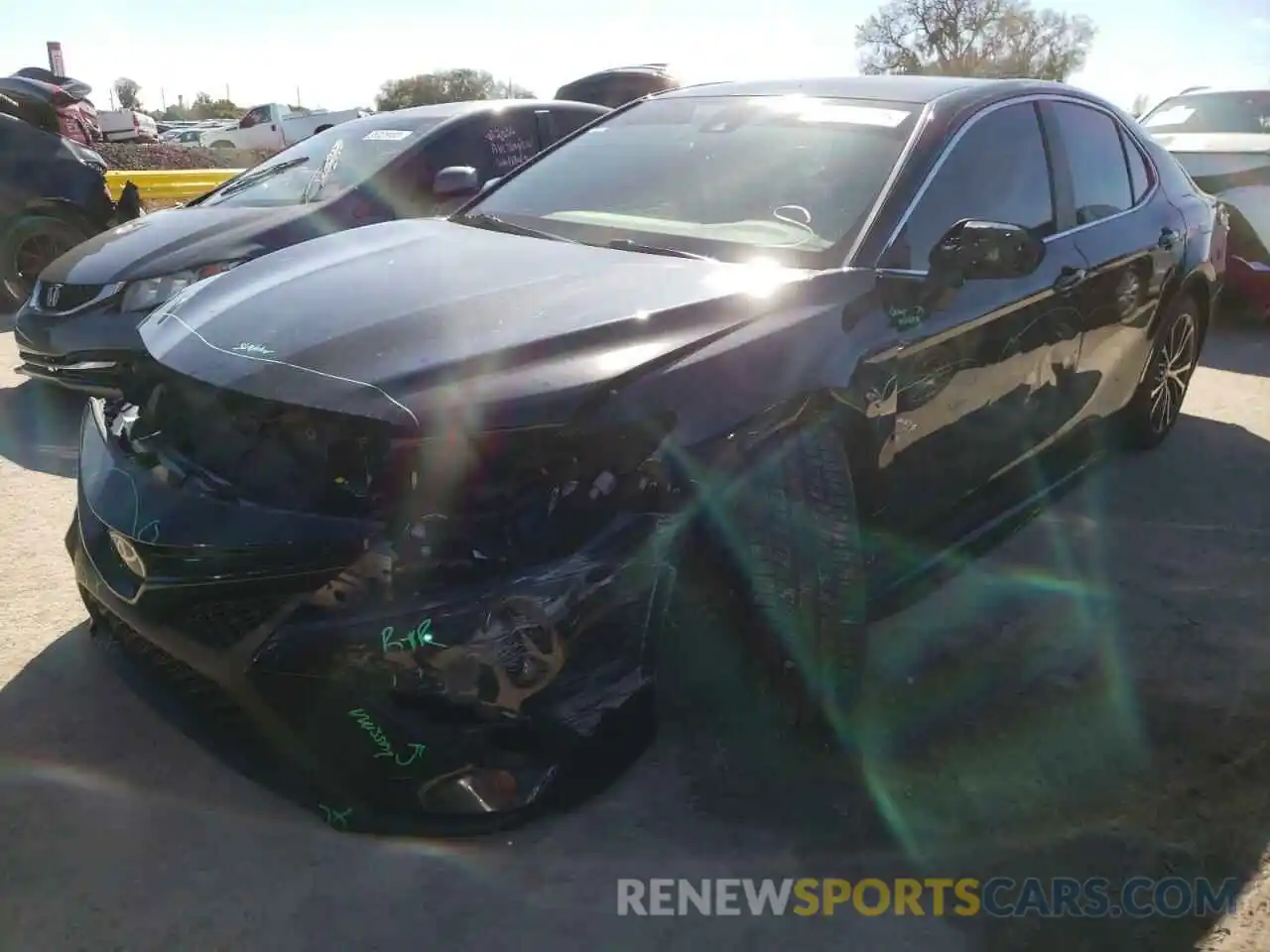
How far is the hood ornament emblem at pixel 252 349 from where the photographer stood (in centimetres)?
232

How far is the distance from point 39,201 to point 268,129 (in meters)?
27.2

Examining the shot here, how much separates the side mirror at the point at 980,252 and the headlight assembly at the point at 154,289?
3.35 metres

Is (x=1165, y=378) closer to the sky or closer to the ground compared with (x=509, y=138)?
closer to the ground

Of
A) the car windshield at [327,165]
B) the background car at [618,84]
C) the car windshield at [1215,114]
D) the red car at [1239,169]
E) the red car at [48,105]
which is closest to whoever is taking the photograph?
the car windshield at [327,165]

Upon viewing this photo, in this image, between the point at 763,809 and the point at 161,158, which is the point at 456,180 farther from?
the point at 161,158

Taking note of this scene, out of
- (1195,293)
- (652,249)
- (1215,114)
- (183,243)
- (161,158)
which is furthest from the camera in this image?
(161,158)

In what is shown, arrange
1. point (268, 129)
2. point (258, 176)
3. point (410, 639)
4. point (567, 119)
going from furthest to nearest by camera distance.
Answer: point (268, 129) → point (567, 119) → point (258, 176) → point (410, 639)

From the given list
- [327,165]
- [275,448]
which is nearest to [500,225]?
[275,448]

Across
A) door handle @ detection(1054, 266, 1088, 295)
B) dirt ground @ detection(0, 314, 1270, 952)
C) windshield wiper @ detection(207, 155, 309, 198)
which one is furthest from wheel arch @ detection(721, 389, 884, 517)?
windshield wiper @ detection(207, 155, 309, 198)

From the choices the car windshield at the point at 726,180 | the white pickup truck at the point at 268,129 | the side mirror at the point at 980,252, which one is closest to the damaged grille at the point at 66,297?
the car windshield at the point at 726,180

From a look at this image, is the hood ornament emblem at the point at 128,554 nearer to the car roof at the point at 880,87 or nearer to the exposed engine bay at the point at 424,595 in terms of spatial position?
the exposed engine bay at the point at 424,595

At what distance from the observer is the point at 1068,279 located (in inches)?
136

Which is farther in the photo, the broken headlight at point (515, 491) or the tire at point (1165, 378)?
the tire at point (1165, 378)

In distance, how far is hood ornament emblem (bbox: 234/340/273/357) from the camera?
2324mm
